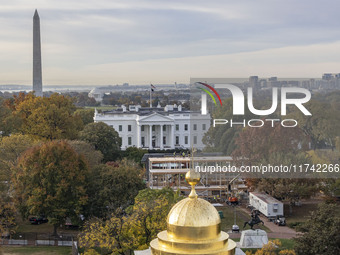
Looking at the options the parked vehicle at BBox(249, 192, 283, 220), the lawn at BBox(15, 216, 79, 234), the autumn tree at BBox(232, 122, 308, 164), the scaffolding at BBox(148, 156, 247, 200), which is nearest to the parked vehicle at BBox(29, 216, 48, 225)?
the lawn at BBox(15, 216, 79, 234)

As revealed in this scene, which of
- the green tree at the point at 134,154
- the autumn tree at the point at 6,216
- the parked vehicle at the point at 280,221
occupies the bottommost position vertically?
the parked vehicle at the point at 280,221

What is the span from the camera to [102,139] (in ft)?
260

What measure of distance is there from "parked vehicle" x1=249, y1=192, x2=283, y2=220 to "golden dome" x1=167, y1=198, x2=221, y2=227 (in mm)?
47599

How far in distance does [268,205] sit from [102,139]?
29803 mm

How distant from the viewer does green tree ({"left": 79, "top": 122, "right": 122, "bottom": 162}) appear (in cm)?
7856

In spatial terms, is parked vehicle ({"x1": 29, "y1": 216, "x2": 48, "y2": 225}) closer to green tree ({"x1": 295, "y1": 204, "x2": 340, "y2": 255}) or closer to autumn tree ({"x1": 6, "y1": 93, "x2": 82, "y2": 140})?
green tree ({"x1": 295, "y1": 204, "x2": 340, "y2": 255})

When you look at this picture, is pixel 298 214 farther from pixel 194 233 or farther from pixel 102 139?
pixel 194 233

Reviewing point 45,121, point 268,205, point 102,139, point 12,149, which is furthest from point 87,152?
point 45,121

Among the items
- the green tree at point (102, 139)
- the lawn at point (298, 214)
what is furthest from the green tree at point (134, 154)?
the lawn at point (298, 214)

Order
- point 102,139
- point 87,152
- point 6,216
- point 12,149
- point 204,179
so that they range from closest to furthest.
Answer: point 6,216, point 12,149, point 87,152, point 204,179, point 102,139

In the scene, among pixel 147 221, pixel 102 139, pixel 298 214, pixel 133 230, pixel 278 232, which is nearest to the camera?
pixel 133 230

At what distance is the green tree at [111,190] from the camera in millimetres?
49562

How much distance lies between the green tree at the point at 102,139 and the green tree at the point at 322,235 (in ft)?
141

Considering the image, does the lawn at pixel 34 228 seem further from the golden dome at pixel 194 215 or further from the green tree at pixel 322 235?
the golden dome at pixel 194 215
